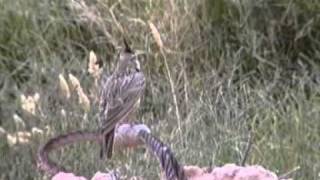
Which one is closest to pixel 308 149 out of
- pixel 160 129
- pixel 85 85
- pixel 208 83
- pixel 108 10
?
pixel 160 129

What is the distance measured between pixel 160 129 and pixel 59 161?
2.06ft

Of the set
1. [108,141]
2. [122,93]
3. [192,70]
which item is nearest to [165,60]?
[192,70]

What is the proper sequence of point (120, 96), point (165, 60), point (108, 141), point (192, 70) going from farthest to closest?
point (192, 70), point (165, 60), point (120, 96), point (108, 141)

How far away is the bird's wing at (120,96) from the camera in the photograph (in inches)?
125

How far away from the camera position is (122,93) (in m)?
3.33

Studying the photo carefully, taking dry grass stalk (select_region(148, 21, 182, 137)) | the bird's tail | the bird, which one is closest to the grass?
dry grass stalk (select_region(148, 21, 182, 137))

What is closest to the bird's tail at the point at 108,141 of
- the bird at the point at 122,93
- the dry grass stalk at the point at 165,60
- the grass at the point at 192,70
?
the bird at the point at 122,93

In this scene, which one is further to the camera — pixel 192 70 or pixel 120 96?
pixel 192 70

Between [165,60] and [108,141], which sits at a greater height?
[165,60]

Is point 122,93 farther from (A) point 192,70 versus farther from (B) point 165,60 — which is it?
(A) point 192,70

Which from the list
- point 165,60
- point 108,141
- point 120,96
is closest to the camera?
point 108,141

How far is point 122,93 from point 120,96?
0.8 inches

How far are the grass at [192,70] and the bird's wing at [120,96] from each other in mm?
759

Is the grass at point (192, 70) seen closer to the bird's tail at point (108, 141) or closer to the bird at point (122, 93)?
the bird at point (122, 93)
